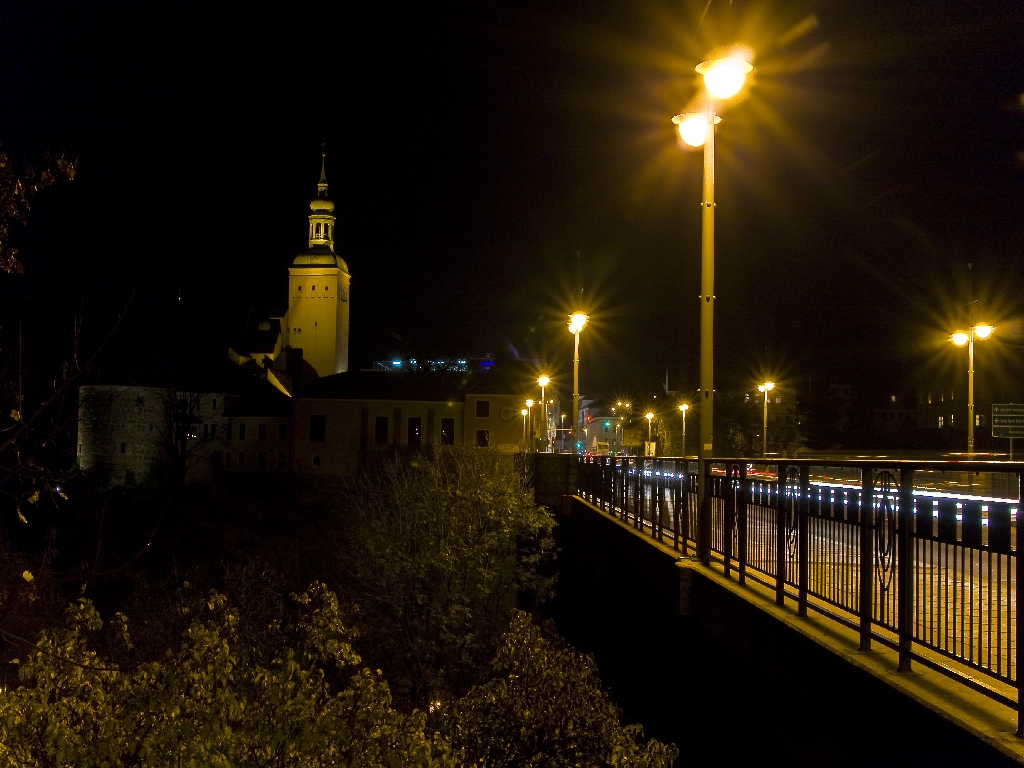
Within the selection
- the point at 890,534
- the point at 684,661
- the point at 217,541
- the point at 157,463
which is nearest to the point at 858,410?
the point at 217,541

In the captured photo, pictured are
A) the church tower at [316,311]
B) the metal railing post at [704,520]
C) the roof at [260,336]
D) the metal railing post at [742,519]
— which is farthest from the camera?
the church tower at [316,311]

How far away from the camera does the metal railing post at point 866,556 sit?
5.93 m

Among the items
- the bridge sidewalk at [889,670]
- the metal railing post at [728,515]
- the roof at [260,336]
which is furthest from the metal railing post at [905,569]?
the roof at [260,336]

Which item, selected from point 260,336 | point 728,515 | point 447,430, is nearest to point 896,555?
point 728,515

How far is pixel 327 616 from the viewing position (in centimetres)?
1639

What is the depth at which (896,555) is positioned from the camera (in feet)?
18.8

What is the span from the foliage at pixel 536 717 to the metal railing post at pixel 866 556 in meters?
5.76

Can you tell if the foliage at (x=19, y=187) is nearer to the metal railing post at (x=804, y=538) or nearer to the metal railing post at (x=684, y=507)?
the metal railing post at (x=804, y=538)

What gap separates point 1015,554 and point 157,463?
8259 centimetres

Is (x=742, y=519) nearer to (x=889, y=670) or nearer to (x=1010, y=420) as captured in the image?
(x=889, y=670)

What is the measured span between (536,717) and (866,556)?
7.30 meters

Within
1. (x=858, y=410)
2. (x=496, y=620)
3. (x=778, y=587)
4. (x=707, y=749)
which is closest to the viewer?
(x=778, y=587)

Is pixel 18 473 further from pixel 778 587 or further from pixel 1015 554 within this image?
pixel 1015 554

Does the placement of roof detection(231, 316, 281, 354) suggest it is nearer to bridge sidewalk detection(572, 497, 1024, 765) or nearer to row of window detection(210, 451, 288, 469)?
row of window detection(210, 451, 288, 469)
